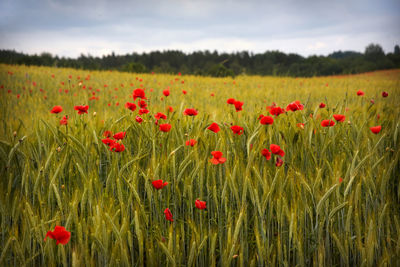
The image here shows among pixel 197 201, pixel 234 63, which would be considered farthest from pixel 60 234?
pixel 234 63

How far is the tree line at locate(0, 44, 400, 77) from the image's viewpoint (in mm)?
5129

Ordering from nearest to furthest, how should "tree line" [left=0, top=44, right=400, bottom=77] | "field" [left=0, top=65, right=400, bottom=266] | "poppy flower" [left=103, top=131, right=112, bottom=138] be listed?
"field" [left=0, top=65, right=400, bottom=266], "poppy flower" [left=103, top=131, right=112, bottom=138], "tree line" [left=0, top=44, right=400, bottom=77]

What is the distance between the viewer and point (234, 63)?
22703 mm

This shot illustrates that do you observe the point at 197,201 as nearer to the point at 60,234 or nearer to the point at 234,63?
the point at 60,234

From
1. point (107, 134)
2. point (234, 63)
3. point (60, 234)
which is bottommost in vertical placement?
point (60, 234)

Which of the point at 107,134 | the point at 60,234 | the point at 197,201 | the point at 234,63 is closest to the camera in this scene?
the point at 60,234

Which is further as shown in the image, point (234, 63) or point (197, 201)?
point (234, 63)

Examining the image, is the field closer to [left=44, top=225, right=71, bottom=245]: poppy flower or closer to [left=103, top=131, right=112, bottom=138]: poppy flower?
[left=44, top=225, right=71, bottom=245]: poppy flower

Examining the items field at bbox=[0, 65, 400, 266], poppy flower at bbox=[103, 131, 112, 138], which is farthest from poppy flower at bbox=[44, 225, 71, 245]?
poppy flower at bbox=[103, 131, 112, 138]

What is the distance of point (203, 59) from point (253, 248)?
29.6 m

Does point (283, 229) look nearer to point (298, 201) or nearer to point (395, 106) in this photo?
point (298, 201)

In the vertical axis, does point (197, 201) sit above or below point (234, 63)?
below

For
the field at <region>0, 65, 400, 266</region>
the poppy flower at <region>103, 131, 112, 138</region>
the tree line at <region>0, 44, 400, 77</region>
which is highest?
the tree line at <region>0, 44, 400, 77</region>

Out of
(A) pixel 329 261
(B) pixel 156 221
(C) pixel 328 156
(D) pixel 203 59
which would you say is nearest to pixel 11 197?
(B) pixel 156 221
